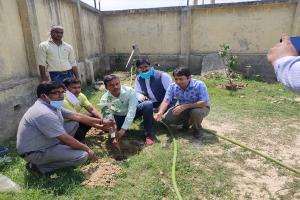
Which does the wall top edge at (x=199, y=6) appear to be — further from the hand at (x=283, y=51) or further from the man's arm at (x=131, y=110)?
the hand at (x=283, y=51)

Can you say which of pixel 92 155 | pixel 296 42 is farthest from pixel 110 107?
pixel 296 42

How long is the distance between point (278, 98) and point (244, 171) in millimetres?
4409

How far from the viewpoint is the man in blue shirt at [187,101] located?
4.18 metres

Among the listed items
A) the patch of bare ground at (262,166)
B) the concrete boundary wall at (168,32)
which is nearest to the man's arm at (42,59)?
the concrete boundary wall at (168,32)

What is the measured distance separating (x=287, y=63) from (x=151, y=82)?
377 cm

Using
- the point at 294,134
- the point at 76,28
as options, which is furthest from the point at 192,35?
the point at 294,134

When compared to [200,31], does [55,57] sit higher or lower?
lower

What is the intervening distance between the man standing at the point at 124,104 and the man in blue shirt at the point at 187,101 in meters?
0.22

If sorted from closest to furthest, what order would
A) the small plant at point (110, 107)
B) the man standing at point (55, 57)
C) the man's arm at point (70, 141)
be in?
the man's arm at point (70, 141), the small plant at point (110, 107), the man standing at point (55, 57)

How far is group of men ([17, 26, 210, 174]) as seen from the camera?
119 inches

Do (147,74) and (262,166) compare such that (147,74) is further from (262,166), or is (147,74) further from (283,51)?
(283,51)

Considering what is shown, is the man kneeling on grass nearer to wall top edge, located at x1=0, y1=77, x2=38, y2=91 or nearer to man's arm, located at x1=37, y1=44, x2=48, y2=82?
wall top edge, located at x1=0, y1=77, x2=38, y2=91

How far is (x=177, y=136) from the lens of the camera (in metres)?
4.43

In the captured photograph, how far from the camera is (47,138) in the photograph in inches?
122
